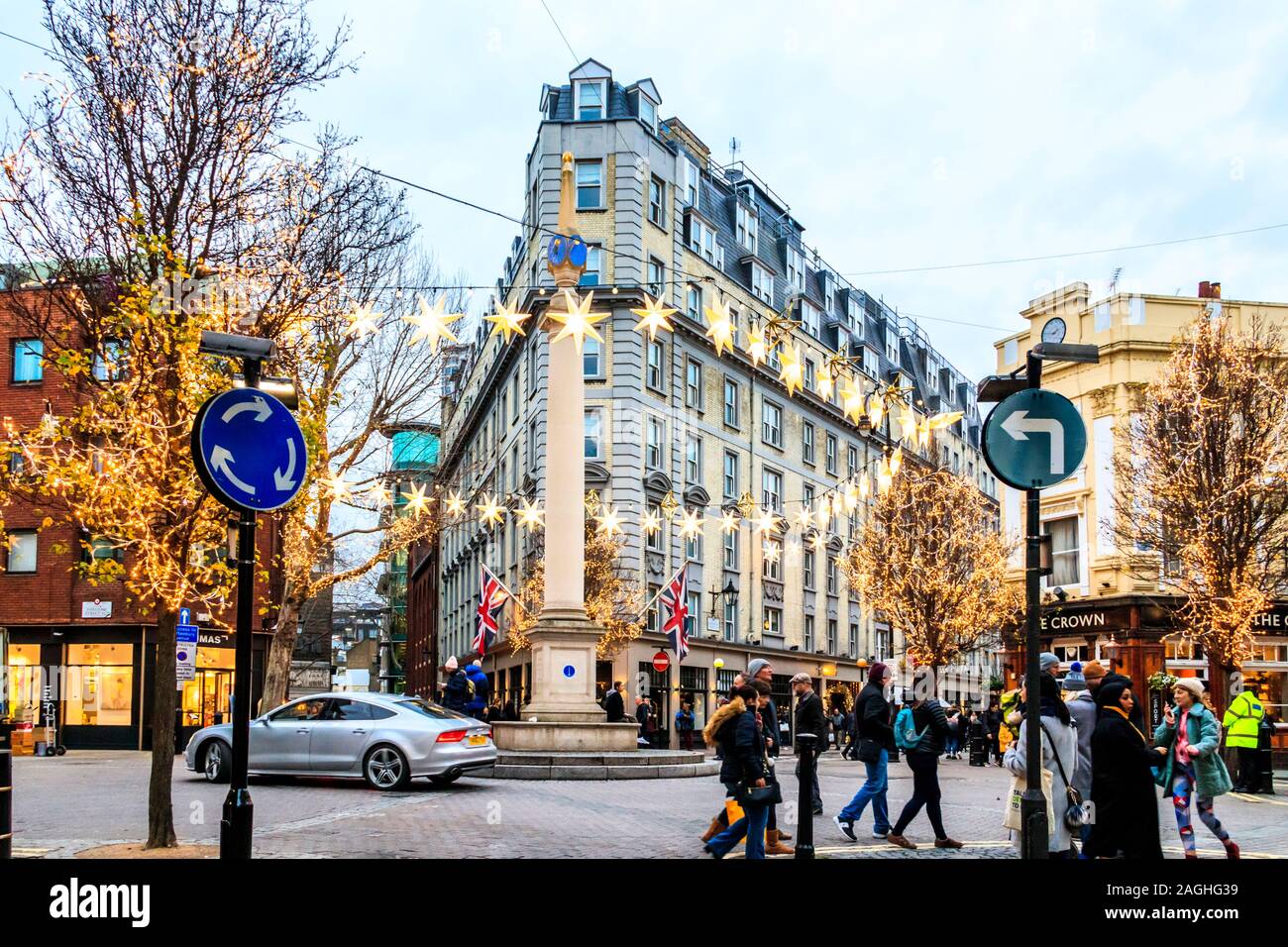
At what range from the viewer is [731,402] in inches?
2094

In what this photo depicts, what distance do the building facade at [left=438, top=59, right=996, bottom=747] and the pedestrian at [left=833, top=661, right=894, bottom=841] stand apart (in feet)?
71.9

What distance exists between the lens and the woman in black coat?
857 centimetres

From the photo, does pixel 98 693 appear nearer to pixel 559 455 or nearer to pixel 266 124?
pixel 559 455

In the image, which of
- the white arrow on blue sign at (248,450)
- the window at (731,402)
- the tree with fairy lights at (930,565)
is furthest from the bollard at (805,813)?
the window at (731,402)

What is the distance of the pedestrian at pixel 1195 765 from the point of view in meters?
12.2

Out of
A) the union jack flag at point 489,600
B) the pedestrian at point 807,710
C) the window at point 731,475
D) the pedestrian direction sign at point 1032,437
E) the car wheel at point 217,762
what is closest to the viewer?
the pedestrian direction sign at point 1032,437

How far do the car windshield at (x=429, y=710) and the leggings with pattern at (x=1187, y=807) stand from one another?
10642 millimetres

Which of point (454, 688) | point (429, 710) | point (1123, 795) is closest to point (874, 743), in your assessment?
point (1123, 795)

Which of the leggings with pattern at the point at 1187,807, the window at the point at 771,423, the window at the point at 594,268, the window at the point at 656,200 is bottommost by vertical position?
Result: the leggings with pattern at the point at 1187,807

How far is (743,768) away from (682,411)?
38645 mm

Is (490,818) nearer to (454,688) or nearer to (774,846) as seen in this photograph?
(774,846)

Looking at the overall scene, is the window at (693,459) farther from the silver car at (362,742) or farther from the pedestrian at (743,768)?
the pedestrian at (743,768)

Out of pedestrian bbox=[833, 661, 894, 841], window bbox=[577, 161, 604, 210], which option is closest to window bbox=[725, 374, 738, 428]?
window bbox=[577, 161, 604, 210]

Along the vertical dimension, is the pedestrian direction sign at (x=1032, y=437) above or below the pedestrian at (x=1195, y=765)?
above
